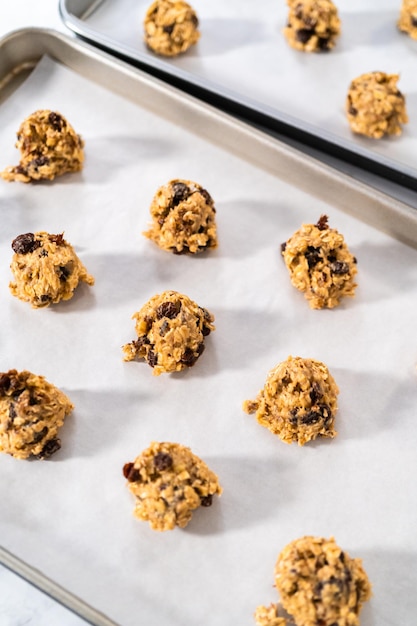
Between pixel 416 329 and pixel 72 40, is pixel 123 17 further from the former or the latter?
pixel 416 329

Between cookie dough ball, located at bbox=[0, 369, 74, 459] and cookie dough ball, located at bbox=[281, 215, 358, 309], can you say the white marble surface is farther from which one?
Result: cookie dough ball, located at bbox=[281, 215, 358, 309]

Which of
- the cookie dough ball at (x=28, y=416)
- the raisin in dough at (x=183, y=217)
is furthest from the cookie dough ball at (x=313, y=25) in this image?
the cookie dough ball at (x=28, y=416)

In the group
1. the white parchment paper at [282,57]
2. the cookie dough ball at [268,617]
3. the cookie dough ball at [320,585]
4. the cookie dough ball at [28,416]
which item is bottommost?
the cookie dough ball at [268,617]

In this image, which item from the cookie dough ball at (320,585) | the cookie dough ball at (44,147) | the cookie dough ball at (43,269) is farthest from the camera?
the cookie dough ball at (44,147)

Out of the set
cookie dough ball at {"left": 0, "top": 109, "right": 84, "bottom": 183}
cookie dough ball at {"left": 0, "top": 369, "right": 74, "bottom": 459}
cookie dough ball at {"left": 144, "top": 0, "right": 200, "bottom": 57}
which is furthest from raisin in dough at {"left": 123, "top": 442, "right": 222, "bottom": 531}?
cookie dough ball at {"left": 144, "top": 0, "right": 200, "bottom": 57}

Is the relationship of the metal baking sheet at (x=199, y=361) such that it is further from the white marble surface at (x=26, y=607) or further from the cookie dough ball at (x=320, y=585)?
Answer: the white marble surface at (x=26, y=607)

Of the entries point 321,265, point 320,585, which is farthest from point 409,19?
point 320,585

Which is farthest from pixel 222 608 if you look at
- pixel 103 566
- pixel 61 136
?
pixel 61 136
